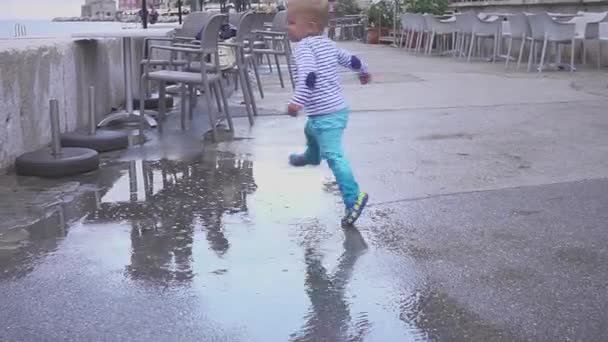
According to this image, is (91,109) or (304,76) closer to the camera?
(304,76)

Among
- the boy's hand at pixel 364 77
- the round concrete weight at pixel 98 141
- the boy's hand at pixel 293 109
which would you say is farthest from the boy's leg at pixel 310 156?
the round concrete weight at pixel 98 141

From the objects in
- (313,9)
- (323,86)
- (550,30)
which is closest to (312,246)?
(323,86)

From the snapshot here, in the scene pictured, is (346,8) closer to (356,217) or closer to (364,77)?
(364,77)

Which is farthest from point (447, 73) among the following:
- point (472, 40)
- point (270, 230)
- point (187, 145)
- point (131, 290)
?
point (131, 290)

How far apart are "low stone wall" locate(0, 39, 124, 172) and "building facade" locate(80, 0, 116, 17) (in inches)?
119

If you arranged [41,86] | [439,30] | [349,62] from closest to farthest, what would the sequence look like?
[349,62]
[41,86]
[439,30]

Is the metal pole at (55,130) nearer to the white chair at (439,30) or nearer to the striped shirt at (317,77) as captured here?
the striped shirt at (317,77)

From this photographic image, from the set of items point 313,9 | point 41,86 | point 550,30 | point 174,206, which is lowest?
point 174,206

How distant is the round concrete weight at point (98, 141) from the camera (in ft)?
22.1

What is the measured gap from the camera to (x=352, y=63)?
4891 mm

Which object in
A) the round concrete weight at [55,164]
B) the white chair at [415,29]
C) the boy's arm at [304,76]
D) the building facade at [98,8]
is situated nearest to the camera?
the boy's arm at [304,76]

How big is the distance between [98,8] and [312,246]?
9034 millimetres

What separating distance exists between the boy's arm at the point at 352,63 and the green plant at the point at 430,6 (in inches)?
663

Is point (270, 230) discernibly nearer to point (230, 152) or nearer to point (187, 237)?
point (187, 237)
